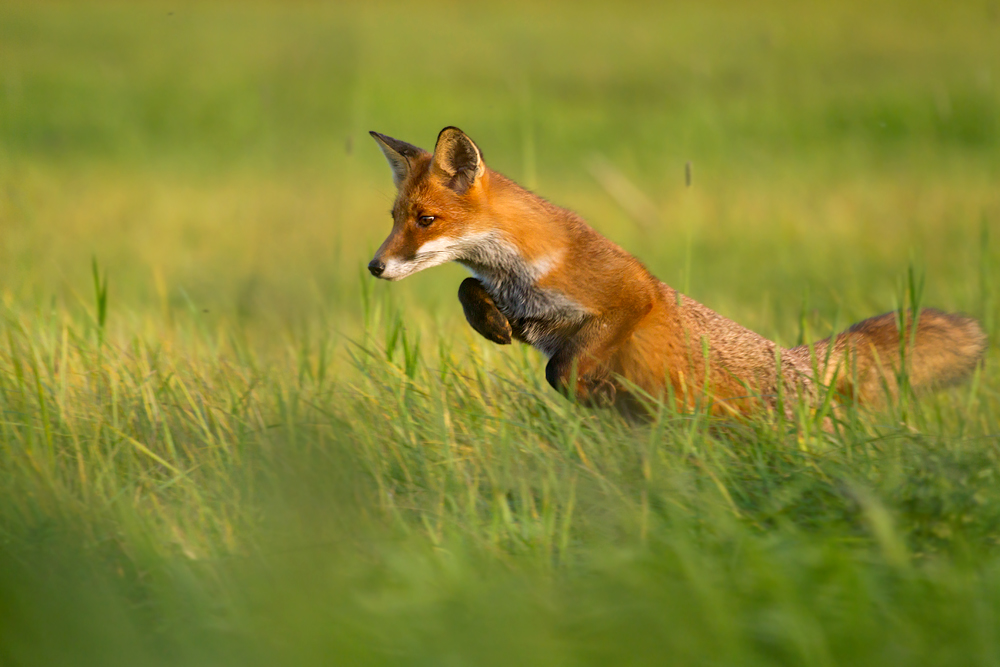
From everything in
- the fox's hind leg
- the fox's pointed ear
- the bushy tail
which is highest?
the fox's pointed ear

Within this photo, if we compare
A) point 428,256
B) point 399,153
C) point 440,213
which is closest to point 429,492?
point 428,256

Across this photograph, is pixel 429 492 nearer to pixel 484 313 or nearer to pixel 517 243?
pixel 484 313

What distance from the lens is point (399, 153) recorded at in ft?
13.5

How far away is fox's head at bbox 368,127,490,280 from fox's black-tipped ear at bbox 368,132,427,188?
4.9 inches

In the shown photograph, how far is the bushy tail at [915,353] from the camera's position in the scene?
3.99 meters

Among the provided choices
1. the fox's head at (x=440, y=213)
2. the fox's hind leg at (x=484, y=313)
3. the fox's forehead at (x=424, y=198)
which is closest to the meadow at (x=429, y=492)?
the fox's hind leg at (x=484, y=313)

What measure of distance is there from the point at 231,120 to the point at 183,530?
15370 mm

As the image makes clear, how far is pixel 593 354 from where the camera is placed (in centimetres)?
363

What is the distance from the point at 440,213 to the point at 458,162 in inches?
10.2

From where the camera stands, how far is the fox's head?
150 inches

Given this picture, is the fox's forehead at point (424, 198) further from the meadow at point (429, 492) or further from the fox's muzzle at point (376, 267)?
the meadow at point (429, 492)

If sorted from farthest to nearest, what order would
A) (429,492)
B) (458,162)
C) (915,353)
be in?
(915,353) → (458,162) → (429,492)

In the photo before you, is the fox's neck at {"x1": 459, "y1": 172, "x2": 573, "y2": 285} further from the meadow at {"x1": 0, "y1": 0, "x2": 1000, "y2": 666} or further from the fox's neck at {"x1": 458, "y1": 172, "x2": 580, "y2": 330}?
the meadow at {"x1": 0, "y1": 0, "x2": 1000, "y2": 666}

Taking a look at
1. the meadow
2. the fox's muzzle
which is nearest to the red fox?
the fox's muzzle
